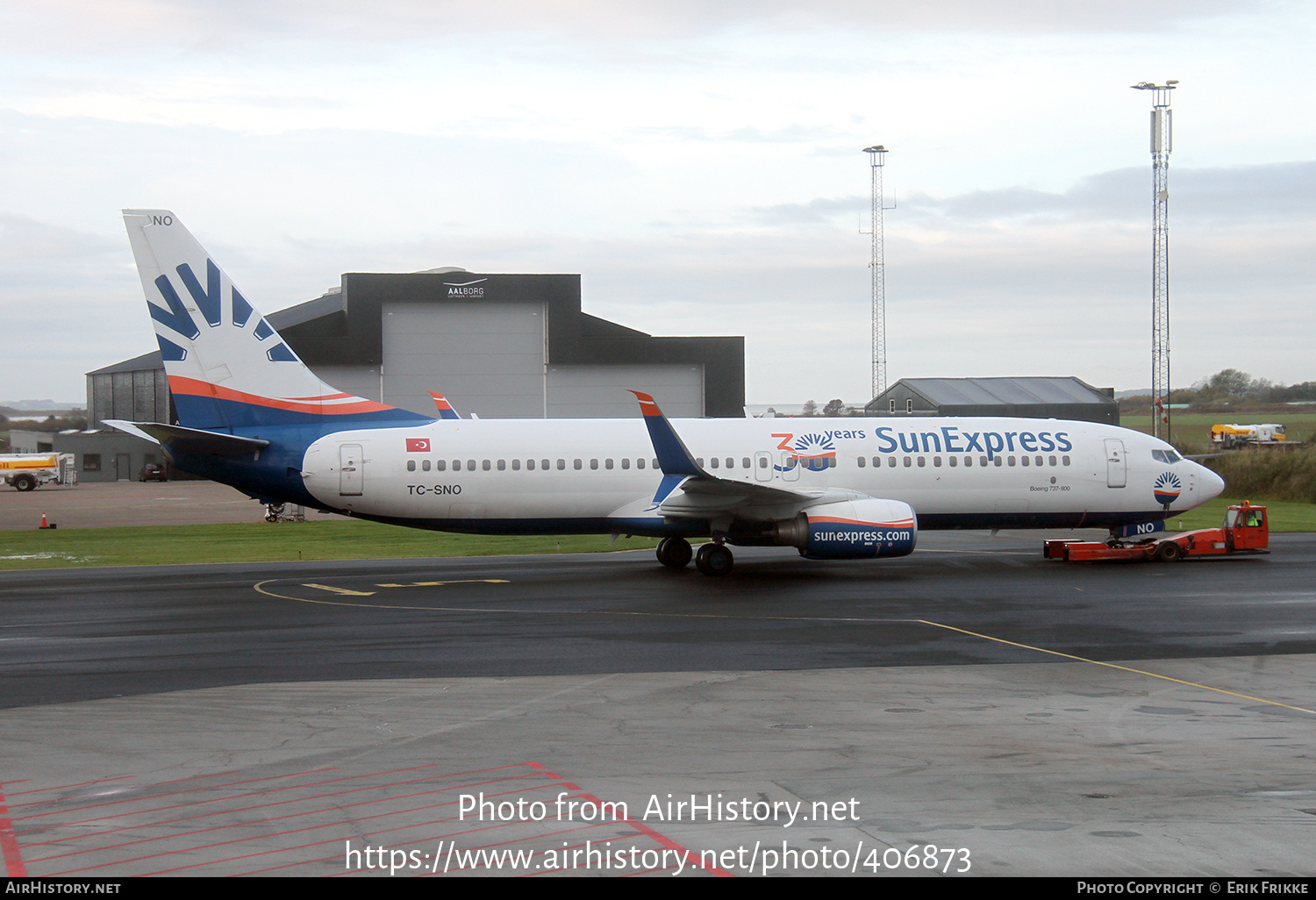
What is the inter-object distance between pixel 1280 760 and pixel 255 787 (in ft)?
29.3

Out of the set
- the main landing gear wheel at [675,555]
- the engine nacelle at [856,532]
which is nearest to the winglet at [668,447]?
the engine nacelle at [856,532]

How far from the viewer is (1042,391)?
73750 millimetres

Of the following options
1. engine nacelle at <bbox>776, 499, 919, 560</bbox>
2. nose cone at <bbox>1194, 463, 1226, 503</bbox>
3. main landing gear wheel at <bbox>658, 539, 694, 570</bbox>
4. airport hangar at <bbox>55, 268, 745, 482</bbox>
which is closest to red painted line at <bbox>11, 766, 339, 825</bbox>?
engine nacelle at <bbox>776, 499, 919, 560</bbox>

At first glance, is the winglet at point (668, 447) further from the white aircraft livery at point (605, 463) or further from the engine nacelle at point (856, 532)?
the engine nacelle at point (856, 532)

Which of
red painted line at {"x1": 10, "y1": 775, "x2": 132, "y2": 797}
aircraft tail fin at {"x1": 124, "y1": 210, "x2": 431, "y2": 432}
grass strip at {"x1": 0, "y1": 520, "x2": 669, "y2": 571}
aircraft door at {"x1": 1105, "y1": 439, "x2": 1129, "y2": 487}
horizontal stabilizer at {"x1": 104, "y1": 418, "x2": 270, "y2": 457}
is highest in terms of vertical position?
aircraft tail fin at {"x1": 124, "y1": 210, "x2": 431, "y2": 432}

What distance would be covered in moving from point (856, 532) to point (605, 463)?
6.44 meters

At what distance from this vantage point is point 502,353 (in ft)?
232

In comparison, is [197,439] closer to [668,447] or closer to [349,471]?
[349,471]

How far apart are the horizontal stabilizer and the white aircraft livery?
0.16 feet

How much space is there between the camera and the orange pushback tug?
93.6 ft

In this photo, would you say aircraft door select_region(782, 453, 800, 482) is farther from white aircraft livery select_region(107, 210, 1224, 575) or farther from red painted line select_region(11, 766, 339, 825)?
red painted line select_region(11, 766, 339, 825)

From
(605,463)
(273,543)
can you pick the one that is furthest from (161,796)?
(273,543)

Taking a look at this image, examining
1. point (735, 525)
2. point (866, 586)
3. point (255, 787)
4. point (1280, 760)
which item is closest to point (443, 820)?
point (255, 787)

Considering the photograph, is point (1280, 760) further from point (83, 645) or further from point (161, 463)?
point (161, 463)
